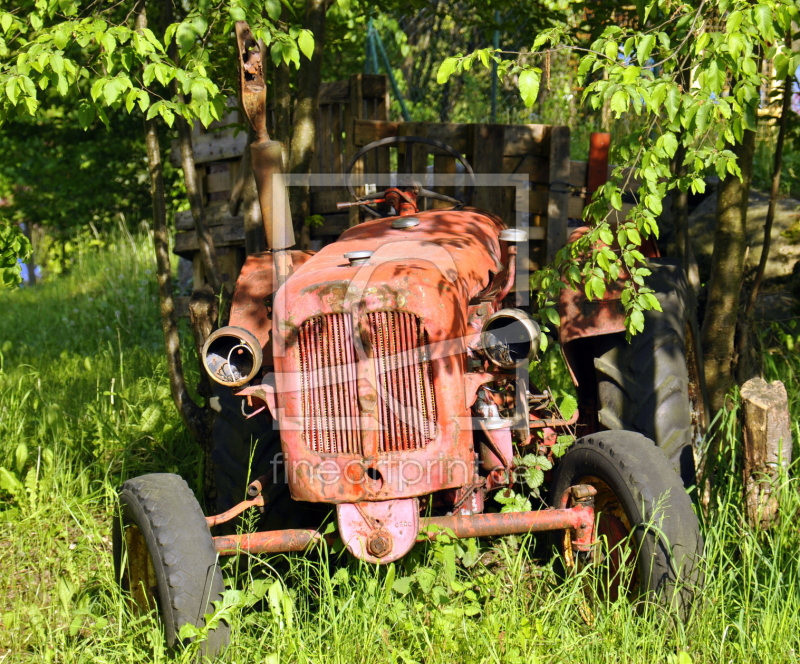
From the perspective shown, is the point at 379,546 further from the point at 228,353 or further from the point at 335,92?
the point at 335,92

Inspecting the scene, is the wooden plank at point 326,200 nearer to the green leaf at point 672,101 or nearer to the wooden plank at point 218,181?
the wooden plank at point 218,181

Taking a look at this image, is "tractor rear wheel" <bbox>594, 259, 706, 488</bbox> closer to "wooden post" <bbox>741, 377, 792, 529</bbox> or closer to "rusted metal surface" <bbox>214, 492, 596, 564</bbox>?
"wooden post" <bbox>741, 377, 792, 529</bbox>

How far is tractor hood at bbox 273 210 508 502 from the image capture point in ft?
8.96

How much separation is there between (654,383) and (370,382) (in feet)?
4.54

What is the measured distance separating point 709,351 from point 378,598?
218 cm

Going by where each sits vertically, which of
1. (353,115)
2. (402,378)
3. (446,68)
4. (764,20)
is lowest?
(402,378)

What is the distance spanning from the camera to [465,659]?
2566 mm

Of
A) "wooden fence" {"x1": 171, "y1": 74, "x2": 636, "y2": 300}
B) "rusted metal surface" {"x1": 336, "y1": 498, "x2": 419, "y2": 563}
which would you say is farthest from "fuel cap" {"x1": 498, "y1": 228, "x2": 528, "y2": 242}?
"wooden fence" {"x1": 171, "y1": 74, "x2": 636, "y2": 300}

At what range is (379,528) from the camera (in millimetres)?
2689

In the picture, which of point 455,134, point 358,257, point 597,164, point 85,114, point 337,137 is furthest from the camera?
point 337,137

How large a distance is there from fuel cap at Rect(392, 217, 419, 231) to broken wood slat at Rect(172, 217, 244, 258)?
340 centimetres

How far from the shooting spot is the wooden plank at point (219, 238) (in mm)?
6840

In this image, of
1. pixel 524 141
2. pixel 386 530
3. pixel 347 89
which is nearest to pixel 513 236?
pixel 386 530

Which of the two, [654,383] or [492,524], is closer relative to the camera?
[492,524]
